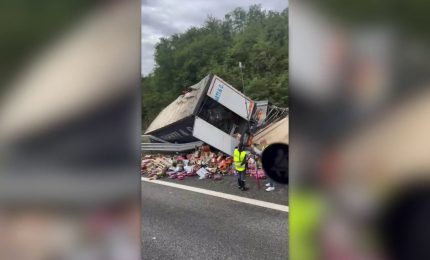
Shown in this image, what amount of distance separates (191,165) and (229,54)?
38.6 ft

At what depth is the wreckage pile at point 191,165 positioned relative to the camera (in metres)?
8.30

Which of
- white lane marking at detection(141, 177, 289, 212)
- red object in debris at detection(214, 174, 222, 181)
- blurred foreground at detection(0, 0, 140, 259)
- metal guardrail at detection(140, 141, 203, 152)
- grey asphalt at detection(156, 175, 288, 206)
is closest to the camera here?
blurred foreground at detection(0, 0, 140, 259)

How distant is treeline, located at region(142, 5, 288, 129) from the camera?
1563 centimetres

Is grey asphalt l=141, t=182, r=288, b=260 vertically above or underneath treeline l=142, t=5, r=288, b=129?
underneath

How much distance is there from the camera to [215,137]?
343 inches

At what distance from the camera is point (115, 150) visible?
1.94 feet

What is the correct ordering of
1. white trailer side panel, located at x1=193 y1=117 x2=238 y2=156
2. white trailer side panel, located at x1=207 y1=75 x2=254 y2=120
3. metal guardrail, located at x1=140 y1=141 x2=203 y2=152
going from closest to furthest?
white trailer side panel, located at x1=207 y1=75 x2=254 y2=120 → white trailer side panel, located at x1=193 y1=117 x2=238 y2=156 → metal guardrail, located at x1=140 y1=141 x2=203 y2=152

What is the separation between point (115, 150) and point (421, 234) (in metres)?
0.49

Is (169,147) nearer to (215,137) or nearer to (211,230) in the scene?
(215,137)

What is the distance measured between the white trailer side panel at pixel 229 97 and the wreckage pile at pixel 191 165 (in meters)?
1.09

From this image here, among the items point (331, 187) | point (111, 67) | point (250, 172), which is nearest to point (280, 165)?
point (331, 187)

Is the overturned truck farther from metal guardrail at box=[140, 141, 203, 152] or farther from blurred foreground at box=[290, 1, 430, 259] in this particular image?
blurred foreground at box=[290, 1, 430, 259]


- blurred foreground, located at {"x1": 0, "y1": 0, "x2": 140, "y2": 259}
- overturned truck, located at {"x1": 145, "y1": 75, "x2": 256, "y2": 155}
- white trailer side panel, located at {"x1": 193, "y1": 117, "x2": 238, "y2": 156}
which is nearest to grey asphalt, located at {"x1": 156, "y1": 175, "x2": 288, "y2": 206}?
white trailer side panel, located at {"x1": 193, "y1": 117, "x2": 238, "y2": 156}

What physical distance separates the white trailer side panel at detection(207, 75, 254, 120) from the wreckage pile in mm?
1087
